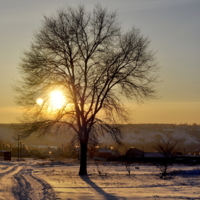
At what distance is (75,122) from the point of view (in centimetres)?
2742

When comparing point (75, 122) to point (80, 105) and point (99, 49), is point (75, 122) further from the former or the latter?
point (99, 49)

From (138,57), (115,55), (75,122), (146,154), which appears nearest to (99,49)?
(115,55)

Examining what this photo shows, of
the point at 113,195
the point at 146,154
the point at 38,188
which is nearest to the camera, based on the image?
the point at 113,195

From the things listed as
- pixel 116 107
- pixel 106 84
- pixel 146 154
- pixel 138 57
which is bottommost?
pixel 146 154

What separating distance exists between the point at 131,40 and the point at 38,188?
45.6ft

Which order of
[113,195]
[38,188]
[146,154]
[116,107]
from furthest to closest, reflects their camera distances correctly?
1. [146,154]
2. [116,107]
3. [38,188]
4. [113,195]

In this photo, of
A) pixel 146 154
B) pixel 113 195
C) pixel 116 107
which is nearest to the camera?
pixel 113 195

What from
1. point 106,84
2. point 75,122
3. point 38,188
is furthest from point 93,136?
point 38,188

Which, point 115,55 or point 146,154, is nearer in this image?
point 115,55

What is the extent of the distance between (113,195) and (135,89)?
1223 cm

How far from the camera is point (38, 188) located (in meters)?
17.9

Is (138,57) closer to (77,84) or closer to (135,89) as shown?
(135,89)

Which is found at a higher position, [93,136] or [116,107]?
[116,107]

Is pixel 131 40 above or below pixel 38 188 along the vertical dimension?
above
